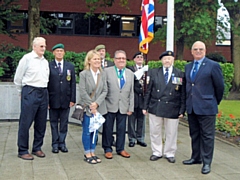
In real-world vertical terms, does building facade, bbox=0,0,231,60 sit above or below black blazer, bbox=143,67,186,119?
above

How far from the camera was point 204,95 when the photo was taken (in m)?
6.32

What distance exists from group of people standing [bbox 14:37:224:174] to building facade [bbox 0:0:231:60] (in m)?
17.6

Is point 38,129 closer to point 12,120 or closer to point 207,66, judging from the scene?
point 207,66

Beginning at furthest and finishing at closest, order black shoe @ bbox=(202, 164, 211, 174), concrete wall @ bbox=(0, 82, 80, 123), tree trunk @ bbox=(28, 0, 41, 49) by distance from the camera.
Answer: tree trunk @ bbox=(28, 0, 41, 49) < concrete wall @ bbox=(0, 82, 80, 123) < black shoe @ bbox=(202, 164, 211, 174)

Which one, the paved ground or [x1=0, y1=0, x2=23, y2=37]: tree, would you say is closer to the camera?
the paved ground

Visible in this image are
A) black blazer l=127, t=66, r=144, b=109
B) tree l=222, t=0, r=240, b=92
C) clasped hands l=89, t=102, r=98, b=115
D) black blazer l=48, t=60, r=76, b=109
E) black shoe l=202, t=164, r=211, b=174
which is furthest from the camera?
tree l=222, t=0, r=240, b=92

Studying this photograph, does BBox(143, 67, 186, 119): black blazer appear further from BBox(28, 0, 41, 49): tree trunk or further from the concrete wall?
BBox(28, 0, 41, 49): tree trunk

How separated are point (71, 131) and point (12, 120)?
2384mm

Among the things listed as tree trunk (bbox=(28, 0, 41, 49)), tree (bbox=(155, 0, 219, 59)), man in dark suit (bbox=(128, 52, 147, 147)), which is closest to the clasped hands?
man in dark suit (bbox=(128, 52, 147, 147))

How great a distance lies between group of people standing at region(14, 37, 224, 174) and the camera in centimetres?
638

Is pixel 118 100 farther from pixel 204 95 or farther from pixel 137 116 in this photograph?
pixel 204 95

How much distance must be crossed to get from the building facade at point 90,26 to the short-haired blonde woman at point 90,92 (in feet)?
58.4

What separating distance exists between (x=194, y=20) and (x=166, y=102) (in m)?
12.8

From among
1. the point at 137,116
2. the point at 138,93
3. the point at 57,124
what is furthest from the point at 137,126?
the point at 57,124
